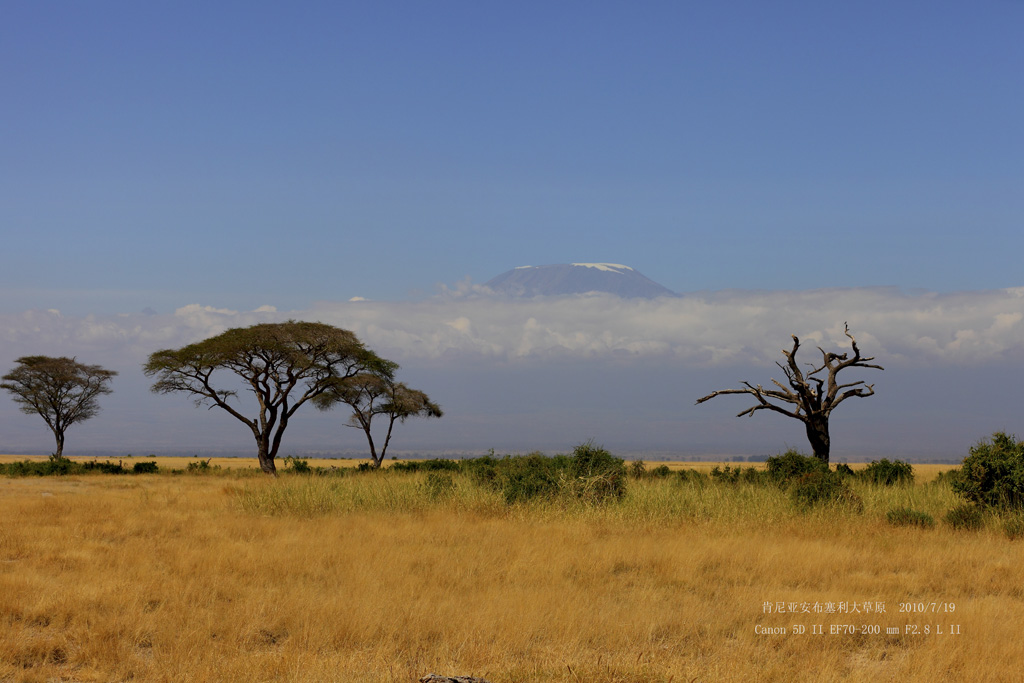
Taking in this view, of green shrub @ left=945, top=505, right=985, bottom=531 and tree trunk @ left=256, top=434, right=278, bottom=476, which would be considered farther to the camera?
tree trunk @ left=256, top=434, right=278, bottom=476

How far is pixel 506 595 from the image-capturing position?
7.94 metres

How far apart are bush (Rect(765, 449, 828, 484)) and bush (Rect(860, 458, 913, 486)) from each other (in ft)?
9.70

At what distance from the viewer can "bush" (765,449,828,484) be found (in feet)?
62.7

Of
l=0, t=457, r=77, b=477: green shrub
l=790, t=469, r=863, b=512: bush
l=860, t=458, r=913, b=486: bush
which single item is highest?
l=790, t=469, r=863, b=512: bush

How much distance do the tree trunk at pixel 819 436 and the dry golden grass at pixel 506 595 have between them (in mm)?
7850

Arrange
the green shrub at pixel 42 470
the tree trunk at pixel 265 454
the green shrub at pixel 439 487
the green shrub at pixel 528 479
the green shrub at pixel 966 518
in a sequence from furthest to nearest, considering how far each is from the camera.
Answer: the tree trunk at pixel 265 454
the green shrub at pixel 42 470
the green shrub at pixel 439 487
the green shrub at pixel 528 479
the green shrub at pixel 966 518

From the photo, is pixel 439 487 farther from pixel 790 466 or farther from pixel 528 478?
pixel 790 466

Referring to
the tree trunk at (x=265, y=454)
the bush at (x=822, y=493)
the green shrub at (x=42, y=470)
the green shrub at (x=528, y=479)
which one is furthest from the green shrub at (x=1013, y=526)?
the green shrub at (x=42, y=470)

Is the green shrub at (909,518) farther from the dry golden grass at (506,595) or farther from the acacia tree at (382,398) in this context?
the acacia tree at (382,398)

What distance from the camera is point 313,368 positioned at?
40.1 m

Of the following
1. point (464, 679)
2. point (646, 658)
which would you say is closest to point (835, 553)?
point (646, 658)

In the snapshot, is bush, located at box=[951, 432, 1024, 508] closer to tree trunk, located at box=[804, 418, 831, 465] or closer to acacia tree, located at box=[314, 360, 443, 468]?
tree trunk, located at box=[804, 418, 831, 465]

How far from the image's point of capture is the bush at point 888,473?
21562 mm

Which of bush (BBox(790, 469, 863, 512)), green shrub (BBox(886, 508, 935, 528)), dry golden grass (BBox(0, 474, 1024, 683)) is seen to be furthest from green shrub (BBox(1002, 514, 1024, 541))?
bush (BBox(790, 469, 863, 512))
